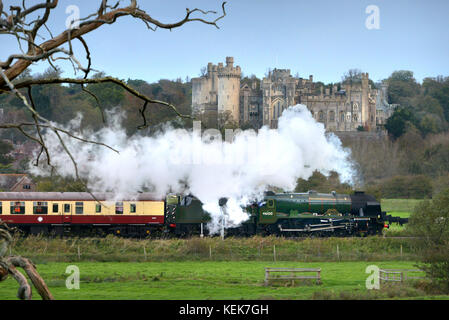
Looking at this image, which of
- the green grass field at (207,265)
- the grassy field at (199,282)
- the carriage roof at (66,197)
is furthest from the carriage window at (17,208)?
the grassy field at (199,282)

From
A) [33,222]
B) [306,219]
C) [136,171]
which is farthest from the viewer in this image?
[136,171]

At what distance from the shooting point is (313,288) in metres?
26.8

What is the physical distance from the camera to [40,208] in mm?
46750

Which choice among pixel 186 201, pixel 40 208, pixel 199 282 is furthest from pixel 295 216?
pixel 199 282

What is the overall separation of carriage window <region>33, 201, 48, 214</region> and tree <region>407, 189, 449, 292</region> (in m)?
25.1

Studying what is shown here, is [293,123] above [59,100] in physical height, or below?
below

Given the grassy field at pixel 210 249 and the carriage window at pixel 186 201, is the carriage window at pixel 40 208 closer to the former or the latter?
the grassy field at pixel 210 249

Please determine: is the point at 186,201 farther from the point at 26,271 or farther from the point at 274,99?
the point at 274,99

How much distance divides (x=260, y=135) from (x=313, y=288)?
30.3 metres

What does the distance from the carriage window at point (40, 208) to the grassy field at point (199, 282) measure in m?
10.4

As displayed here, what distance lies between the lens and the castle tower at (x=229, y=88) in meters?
166

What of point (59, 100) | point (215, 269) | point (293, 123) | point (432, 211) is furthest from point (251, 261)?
point (59, 100)

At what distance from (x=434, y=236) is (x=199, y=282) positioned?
1263cm
